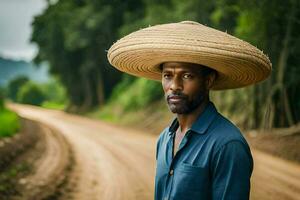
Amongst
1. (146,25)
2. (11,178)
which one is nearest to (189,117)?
(11,178)

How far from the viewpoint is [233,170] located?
6.82 feet

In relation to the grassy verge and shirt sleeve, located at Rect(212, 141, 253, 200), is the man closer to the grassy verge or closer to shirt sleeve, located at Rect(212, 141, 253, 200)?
shirt sleeve, located at Rect(212, 141, 253, 200)

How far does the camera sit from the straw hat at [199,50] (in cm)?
238

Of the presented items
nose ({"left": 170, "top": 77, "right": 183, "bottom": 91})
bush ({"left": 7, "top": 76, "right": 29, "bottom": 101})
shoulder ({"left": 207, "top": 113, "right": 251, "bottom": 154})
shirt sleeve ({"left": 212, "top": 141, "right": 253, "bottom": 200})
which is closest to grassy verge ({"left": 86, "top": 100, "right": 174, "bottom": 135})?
nose ({"left": 170, "top": 77, "right": 183, "bottom": 91})

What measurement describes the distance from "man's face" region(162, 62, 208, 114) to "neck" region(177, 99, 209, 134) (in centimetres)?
3

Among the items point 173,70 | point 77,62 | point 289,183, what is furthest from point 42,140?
point 77,62

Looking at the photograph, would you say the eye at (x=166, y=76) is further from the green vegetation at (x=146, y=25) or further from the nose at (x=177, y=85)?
the green vegetation at (x=146, y=25)

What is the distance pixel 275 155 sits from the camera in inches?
496

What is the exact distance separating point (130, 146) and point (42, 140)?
3.37 metres

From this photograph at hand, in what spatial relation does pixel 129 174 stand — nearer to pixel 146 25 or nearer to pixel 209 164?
pixel 209 164

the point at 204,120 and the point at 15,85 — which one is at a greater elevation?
the point at 204,120

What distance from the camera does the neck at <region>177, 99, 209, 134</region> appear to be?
2.56 m

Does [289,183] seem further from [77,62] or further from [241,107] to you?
[77,62]

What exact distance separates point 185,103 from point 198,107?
0.31 feet
